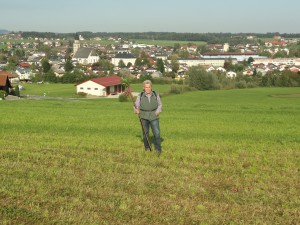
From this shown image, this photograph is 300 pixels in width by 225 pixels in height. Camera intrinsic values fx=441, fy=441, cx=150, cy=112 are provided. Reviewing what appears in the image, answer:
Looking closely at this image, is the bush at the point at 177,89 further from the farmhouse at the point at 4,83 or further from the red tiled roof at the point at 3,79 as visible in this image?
the red tiled roof at the point at 3,79

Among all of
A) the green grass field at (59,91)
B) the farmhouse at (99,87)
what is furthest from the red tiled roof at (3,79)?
the farmhouse at (99,87)

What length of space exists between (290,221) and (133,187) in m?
2.68

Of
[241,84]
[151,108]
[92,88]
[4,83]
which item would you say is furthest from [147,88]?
[241,84]

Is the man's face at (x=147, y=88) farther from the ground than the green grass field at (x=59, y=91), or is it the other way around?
the man's face at (x=147, y=88)

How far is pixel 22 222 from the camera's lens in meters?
5.76

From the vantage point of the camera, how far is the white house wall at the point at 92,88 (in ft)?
235

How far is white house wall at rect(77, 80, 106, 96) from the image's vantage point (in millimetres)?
71606

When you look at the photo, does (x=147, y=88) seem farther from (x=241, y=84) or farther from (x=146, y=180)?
(x=241, y=84)

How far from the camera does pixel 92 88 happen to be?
7225cm

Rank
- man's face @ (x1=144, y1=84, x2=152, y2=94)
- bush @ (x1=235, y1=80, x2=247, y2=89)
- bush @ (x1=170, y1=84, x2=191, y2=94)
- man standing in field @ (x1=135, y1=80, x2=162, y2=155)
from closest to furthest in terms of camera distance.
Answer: man's face @ (x1=144, y1=84, x2=152, y2=94)
man standing in field @ (x1=135, y1=80, x2=162, y2=155)
bush @ (x1=170, y1=84, x2=191, y2=94)
bush @ (x1=235, y1=80, x2=247, y2=89)

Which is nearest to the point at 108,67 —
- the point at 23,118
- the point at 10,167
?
the point at 23,118

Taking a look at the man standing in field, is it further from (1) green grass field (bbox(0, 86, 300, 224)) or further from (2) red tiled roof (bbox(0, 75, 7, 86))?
(2) red tiled roof (bbox(0, 75, 7, 86))

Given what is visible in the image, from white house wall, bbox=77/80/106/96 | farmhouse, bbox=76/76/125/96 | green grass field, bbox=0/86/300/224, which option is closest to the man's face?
green grass field, bbox=0/86/300/224

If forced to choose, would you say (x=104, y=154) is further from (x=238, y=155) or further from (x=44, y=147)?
(x=238, y=155)
